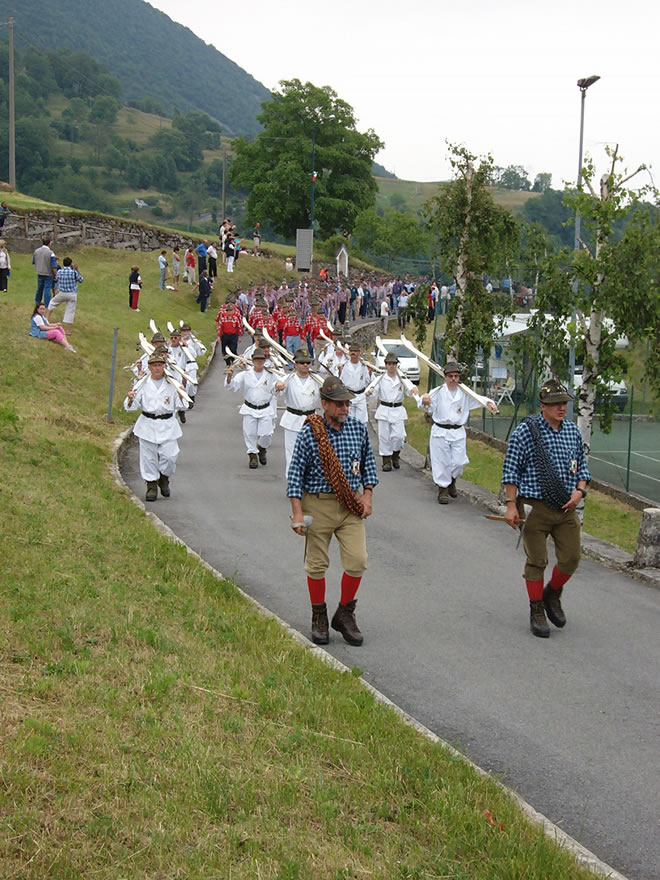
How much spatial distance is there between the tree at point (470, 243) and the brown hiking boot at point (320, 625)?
43.6 ft

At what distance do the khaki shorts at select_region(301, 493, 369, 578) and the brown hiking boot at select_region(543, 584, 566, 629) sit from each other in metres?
1.90

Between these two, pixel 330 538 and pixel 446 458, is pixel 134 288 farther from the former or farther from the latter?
pixel 330 538

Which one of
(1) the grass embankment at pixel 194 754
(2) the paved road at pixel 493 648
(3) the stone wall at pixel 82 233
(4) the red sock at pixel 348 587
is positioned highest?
(3) the stone wall at pixel 82 233

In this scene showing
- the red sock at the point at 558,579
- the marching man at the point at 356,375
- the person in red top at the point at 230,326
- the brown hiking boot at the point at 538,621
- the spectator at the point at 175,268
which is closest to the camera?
the brown hiking boot at the point at 538,621

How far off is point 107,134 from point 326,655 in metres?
189

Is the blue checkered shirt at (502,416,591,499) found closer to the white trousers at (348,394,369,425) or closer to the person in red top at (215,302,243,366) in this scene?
the white trousers at (348,394,369,425)

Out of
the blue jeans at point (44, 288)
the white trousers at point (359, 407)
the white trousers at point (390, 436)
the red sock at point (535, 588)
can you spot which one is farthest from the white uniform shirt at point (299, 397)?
the blue jeans at point (44, 288)

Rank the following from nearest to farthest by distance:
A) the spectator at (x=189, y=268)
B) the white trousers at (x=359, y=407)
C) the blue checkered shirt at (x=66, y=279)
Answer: the white trousers at (x=359, y=407) < the blue checkered shirt at (x=66, y=279) < the spectator at (x=189, y=268)

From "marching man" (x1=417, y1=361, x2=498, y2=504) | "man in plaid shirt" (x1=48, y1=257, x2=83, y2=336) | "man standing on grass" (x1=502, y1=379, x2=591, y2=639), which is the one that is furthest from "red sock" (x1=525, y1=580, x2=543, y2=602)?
"man in plaid shirt" (x1=48, y1=257, x2=83, y2=336)

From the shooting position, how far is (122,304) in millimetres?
34781

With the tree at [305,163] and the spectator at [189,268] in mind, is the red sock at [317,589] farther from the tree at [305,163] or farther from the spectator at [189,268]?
the tree at [305,163]

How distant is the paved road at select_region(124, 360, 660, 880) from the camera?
6.08 m

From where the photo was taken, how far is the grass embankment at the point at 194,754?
469 cm

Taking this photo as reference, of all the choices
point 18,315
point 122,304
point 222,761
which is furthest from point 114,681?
point 122,304
